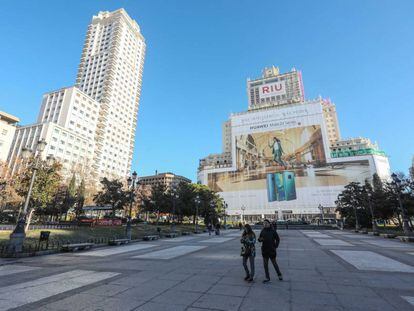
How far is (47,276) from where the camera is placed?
7766 millimetres

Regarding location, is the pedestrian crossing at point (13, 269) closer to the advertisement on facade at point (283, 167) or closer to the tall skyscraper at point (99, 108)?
the tall skyscraper at point (99, 108)

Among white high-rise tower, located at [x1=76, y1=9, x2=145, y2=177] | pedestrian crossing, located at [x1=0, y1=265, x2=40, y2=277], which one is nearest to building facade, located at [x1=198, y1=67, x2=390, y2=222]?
white high-rise tower, located at [x1=76, y1=9, x2=145, y2=177]

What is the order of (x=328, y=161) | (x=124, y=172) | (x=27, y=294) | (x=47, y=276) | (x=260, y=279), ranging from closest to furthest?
(x=27, y=294), (x=260, y=279), (x=47, y=276), (x=328, y=161), (x=124, y=172)

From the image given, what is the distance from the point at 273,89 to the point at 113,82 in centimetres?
7869

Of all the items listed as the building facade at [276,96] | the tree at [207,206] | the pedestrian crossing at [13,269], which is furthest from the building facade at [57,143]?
the building facade at [276,96]

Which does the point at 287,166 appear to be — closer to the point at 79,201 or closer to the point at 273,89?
the point at 273,89

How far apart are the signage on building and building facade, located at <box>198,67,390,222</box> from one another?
13454mm

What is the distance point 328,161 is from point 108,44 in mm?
118109

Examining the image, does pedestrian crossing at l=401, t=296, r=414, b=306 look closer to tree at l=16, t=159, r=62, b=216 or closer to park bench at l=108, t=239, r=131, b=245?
park bench at l=108, t=239, r=131, b=245

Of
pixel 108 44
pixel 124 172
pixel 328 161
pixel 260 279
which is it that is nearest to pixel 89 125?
pixel 124 172

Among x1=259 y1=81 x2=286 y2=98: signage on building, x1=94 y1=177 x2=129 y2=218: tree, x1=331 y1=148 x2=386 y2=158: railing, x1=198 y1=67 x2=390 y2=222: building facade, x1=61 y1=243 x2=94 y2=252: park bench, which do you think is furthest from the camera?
x1=259 y1=81 x2=286 y2=98: signage on building

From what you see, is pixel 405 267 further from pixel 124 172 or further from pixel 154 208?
pixel 124 172

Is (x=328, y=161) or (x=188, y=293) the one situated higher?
(x=328, y=161)

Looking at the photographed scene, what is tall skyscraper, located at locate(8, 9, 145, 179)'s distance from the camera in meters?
A: 86.3
